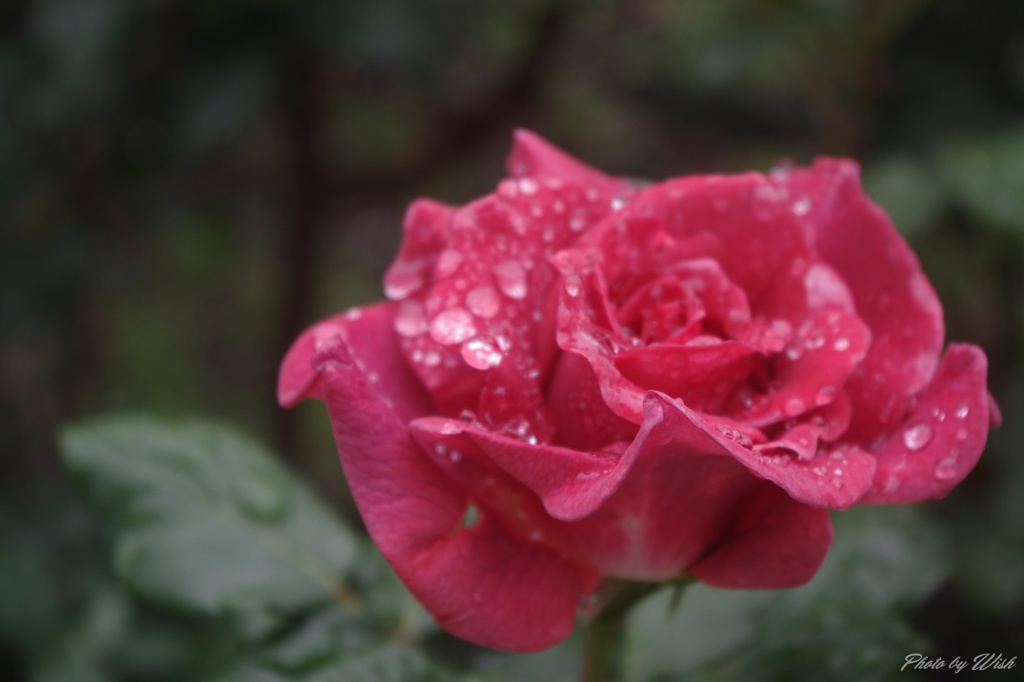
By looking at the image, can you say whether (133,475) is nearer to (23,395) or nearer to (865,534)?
(865,534)

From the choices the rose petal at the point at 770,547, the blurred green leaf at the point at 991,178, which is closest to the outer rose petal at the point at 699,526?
the rose petal at the point at 770,547

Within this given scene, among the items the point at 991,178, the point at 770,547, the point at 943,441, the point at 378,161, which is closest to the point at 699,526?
the point at 770,547

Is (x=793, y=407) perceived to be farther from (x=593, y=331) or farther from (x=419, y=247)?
(x=419, y=247)

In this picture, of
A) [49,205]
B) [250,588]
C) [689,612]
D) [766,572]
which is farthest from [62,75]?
[766,572]

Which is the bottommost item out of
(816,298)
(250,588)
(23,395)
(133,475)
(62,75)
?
(23,395)

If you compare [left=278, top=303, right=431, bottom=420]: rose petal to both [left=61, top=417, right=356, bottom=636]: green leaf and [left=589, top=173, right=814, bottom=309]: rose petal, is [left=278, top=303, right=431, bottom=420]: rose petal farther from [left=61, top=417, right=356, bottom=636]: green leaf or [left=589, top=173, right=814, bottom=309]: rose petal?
[left=61, top=417, right=356, bottom=636]: green leaf

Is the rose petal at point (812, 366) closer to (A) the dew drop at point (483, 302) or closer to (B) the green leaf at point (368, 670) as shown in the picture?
(A) the dew drop at point (483, 302)
